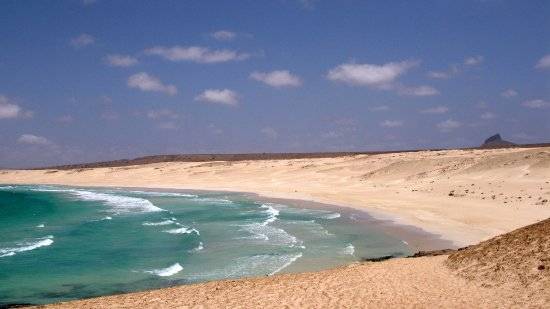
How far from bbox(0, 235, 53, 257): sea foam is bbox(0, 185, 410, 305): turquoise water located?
0.06 metres

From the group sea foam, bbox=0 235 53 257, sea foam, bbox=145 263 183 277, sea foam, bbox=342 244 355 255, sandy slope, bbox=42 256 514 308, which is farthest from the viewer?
sea foam, bbox=0 235 53 257

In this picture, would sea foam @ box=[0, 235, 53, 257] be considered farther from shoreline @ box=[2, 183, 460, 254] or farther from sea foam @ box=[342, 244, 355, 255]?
shoreline @ box=[2, 183, 460, 254]

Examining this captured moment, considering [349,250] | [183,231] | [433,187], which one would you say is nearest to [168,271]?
[349,250]

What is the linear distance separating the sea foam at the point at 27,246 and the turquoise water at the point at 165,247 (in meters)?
0.06

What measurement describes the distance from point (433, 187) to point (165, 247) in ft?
87.4

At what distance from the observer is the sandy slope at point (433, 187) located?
2772 centimetres

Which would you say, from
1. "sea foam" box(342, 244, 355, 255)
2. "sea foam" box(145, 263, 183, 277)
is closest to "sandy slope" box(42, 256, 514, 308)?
"sea foam" box(145, 263, 183, 277)

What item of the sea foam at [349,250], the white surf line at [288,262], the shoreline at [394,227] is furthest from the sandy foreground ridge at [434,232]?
the sea foam at [349,250]

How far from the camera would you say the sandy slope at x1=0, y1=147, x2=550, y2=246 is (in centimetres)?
2772

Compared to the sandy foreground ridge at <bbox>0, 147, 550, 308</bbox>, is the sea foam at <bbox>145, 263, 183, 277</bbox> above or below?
below

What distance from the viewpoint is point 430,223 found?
28.4 meters

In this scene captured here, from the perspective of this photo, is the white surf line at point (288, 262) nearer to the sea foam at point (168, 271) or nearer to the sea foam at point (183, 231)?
the sea foam at point (168, 271)

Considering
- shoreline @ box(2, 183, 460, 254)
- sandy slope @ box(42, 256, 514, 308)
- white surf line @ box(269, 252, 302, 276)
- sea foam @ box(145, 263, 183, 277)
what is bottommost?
sea foam @ box(145, 263, 183, 277)

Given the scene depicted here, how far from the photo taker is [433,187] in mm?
44188
